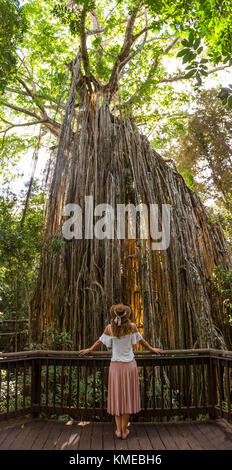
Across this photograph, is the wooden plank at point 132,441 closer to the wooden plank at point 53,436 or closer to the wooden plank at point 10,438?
the wooden plank at point 53,436

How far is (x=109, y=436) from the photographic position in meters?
2.32

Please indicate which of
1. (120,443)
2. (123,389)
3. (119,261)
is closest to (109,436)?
(120,443)

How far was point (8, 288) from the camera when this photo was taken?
577 centimetres

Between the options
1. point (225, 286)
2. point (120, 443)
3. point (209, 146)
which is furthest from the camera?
point (209, 146)

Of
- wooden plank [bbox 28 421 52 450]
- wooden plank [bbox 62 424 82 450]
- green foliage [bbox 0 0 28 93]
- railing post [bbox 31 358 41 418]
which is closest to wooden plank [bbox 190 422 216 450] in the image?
wooden plank [bbox 62 424 82 450]

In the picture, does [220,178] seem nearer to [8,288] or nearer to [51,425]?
[8,288]

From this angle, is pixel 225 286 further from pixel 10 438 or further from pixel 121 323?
pixel 10 438

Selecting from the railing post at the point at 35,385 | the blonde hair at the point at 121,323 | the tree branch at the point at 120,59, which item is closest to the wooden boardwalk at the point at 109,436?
the railing post at the point at 35,385

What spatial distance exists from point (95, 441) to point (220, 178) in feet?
26.9

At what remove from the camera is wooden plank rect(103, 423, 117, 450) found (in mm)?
2162

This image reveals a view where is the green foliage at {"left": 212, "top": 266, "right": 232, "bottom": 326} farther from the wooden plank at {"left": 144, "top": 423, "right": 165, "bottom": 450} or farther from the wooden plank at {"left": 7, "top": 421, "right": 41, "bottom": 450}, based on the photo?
the wooden plank at {"left": 7, "top": 421, "right": 41, "bottom": 450}

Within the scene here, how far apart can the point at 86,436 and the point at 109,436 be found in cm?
17

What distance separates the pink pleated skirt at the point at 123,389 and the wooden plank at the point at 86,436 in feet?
0.85

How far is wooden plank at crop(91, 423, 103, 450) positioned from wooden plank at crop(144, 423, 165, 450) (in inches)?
14.4
